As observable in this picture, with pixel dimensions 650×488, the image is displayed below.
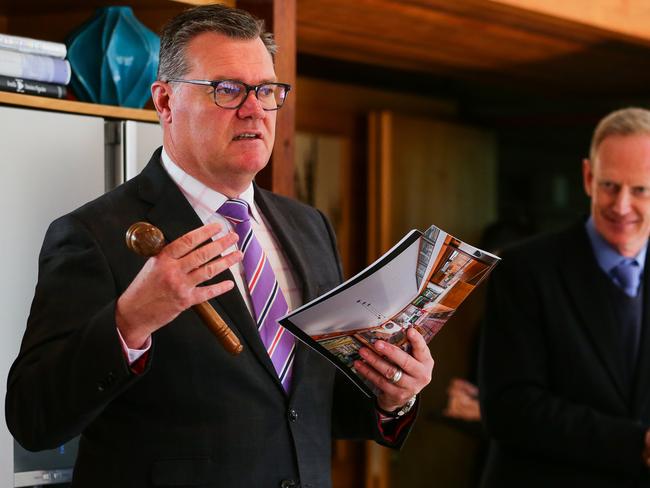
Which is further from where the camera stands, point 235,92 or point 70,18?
point 70,18

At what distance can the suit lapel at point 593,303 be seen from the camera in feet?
8.45

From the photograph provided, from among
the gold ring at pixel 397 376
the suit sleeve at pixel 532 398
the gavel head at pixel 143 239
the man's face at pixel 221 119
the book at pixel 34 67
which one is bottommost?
the suit sleeve at pixel 532 398

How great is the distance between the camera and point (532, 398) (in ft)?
8.41

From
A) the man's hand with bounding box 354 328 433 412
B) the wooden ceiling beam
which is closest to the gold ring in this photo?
the man's hand with bounding box 354 328 433 412

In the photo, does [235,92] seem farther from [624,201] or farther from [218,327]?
[624,201]

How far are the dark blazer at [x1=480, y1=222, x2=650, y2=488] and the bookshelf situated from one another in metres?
1.09

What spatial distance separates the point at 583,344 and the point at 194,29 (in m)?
1.38

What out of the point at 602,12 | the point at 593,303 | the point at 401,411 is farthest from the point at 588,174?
the point at 401,411

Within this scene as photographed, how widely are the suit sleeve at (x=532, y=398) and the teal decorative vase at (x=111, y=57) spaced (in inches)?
43.8

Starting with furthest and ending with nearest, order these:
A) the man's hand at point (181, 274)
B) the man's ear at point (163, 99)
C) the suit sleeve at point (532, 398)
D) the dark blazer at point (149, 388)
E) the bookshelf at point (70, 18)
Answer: the suit sleeve at point (532, 398) < the bookshelf at point (70, 18) < the man's ear at point (163, 99) < the dark blazer at point (149, 388) < the man's hand at point (181, 274)

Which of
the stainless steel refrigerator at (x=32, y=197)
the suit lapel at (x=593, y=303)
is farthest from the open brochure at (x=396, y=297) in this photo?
the suit lapel at (x=593, y=303)

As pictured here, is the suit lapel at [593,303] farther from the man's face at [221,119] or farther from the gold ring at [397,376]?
the man's face at [221,119]

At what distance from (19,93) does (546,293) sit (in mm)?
1436

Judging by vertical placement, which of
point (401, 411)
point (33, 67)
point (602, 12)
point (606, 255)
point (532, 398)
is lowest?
point (532, 398)
